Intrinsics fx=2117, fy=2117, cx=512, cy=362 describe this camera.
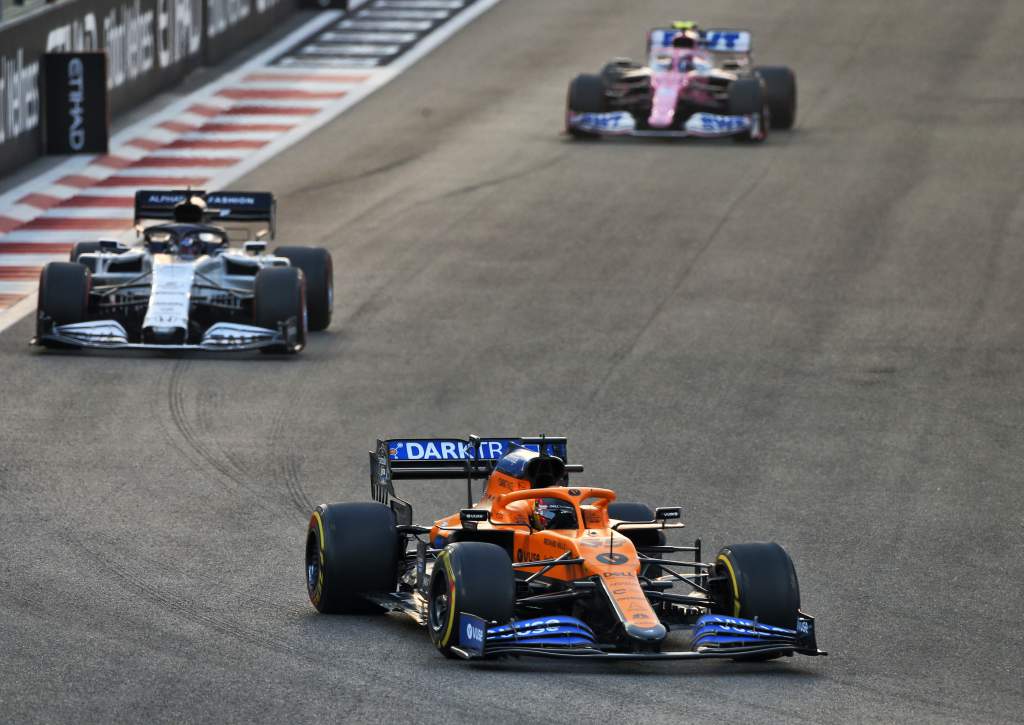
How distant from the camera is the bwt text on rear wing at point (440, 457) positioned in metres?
13.6

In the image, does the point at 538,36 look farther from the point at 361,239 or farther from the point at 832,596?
the point at 832,596

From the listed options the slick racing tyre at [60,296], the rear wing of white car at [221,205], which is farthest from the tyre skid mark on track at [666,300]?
the slick racing tyre at [60,296]

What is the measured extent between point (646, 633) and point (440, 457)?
283 cm

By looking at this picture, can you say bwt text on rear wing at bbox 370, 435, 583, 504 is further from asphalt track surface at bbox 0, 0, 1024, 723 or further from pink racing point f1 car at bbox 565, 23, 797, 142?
pink racing point f1 car at bbox 565, 23, 797, 142

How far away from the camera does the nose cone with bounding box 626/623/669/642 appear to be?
36.7 feet

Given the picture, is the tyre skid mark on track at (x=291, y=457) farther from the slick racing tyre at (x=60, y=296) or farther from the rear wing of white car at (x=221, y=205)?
the rear wing of white car at (x=221, y=205)

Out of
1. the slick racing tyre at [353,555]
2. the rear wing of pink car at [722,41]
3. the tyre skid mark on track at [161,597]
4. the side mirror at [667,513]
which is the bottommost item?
the rear wing of pink car at [722,41]

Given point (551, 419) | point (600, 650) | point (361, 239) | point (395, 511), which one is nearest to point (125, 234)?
point (361, 239)

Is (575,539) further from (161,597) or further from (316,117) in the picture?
(316,117)

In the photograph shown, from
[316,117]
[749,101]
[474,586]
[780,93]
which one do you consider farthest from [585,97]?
[474,586]

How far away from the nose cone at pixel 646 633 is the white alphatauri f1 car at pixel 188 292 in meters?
9.71

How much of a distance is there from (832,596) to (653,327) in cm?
844

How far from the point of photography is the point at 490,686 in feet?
36.0

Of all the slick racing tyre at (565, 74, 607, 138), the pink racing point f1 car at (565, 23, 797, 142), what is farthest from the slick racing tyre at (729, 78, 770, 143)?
the slick racing tyre at (565, 74, 607, 138)
